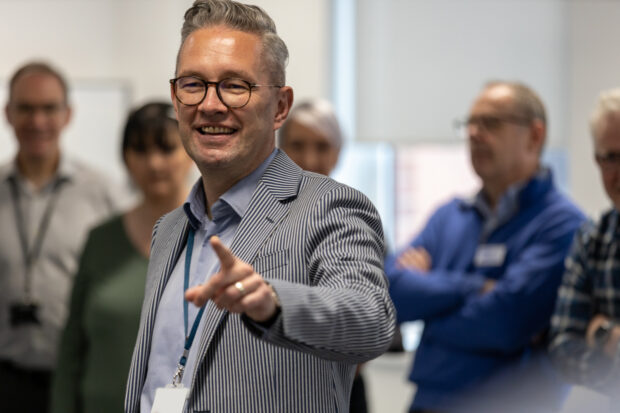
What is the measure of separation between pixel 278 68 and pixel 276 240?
31 centimetres

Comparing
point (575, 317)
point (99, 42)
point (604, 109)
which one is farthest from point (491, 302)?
point (99, 42)

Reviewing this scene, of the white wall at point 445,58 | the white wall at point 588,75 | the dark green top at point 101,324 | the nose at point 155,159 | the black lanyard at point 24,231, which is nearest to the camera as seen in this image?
the dark green top at point 101,324

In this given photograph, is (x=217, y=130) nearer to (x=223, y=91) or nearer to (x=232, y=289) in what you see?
(x=223, y=91)

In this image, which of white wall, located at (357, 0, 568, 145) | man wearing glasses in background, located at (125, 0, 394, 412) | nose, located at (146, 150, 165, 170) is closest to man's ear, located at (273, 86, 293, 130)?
man wearing glasses in background, located at (125, 0, 394, 412)

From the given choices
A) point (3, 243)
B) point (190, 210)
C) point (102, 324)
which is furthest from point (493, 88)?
point (3, 243)

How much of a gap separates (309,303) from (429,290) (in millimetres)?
2005

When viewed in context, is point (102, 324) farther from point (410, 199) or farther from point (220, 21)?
point (410, 199)

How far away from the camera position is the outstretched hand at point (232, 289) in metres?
1.23

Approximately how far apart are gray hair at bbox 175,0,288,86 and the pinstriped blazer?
0.67 ft

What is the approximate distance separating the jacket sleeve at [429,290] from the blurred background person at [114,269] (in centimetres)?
89

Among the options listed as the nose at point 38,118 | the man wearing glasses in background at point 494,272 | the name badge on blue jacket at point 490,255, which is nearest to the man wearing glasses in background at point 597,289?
the man wearing glasses in background at point 494,272

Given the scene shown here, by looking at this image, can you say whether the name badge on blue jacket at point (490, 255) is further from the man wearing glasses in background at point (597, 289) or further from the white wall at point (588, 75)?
the white wall at point (588, 75)

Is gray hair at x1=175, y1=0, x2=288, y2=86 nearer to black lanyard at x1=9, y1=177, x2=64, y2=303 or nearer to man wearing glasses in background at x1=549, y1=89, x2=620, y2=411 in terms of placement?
man wearing glasses in background at x1=549, y1=89, x2=620, y2=411

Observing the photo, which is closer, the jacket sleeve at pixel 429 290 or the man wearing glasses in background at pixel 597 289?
the man wearing glasses in background at pixel 597 289
